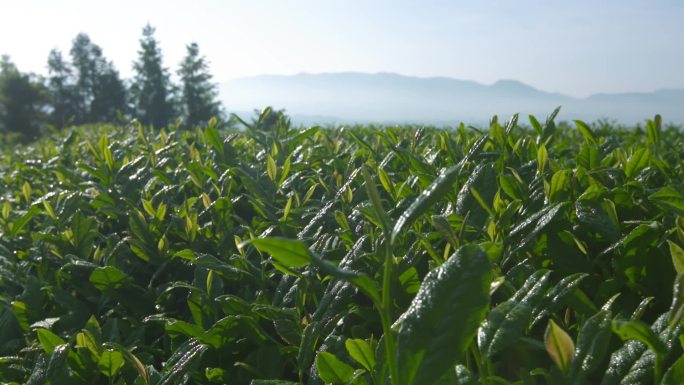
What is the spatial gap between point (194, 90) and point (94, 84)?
364 inches

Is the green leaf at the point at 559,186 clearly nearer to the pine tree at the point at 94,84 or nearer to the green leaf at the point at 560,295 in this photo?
the green leaf at the point at 560,295

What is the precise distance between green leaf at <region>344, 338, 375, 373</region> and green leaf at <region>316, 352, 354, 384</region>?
26 mm

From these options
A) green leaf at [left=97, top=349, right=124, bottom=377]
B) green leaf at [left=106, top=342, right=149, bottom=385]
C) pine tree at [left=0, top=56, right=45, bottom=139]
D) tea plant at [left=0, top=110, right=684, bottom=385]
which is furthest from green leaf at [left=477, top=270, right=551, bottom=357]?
pine tree at [left=0, top=56, right=45, bottom=139]

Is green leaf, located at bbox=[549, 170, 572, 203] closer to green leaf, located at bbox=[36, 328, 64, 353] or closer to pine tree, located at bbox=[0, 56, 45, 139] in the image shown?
green leaf, located at bbox=[36, 328, 64, 353]

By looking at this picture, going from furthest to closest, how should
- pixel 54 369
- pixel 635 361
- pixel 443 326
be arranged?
pixel 54 369 < pixel 635 361 < pixel 443 326

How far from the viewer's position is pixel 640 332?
799 mm

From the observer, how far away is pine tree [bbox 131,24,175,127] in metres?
57.9

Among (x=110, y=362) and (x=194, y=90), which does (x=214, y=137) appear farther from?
(x=194, y=90)

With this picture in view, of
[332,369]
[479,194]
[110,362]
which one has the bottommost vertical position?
[110,362]

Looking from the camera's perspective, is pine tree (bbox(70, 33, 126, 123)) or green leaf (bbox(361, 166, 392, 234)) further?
pine tree (bbox(70, 33, 126, 123))

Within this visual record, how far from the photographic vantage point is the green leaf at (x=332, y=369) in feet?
3.34

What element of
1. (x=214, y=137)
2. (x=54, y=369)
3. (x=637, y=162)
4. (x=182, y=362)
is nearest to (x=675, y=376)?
(x=182, y=362)

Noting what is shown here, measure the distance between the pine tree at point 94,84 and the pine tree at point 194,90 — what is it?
5578mm

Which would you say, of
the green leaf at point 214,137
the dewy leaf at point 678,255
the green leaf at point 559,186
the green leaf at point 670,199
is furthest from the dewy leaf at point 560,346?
the green leaf at point 214,137
